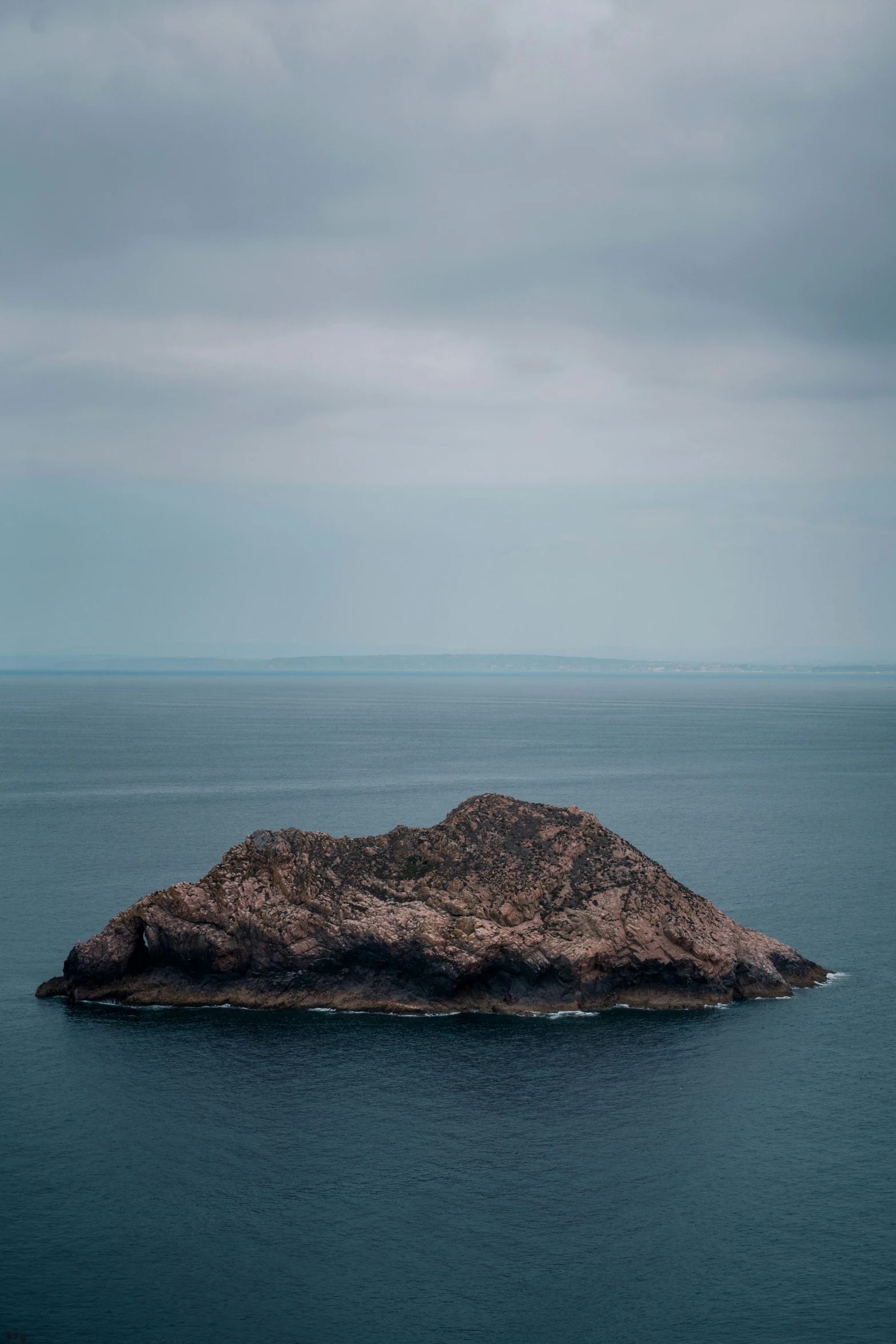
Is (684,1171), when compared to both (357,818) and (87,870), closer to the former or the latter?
(87,870)

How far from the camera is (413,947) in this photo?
42.9 meters

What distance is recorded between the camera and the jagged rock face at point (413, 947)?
4312 cm

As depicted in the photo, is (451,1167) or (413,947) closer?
(451,1167)

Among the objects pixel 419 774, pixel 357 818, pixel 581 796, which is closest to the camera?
pixel 357 818

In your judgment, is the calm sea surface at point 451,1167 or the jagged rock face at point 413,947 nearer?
the calm sea surface at point 451,1167

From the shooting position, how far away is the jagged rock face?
141 feet

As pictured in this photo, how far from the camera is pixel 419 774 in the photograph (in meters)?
119

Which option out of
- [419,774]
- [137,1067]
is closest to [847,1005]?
[137,1067]

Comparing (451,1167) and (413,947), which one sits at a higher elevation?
(413,947)

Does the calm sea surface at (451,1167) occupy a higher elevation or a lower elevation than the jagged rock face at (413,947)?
lower

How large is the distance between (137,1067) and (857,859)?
165 feet

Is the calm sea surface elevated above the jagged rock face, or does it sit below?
below

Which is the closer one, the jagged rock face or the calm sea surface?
the calm sea surface

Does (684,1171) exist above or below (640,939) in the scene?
below
